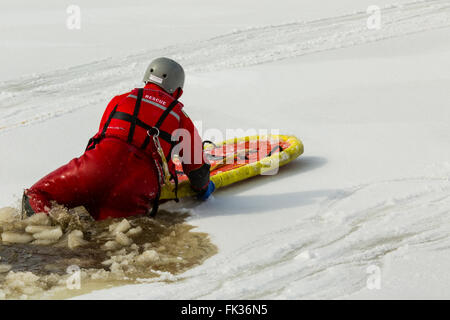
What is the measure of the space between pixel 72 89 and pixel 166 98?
4577mm

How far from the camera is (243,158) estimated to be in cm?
569

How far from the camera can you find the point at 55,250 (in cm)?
394

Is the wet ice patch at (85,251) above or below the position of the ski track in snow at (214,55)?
below

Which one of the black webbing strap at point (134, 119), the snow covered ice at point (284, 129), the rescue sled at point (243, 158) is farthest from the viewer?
the rescue sled at point (243, 158)

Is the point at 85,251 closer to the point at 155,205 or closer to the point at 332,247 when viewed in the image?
the point at 155,205

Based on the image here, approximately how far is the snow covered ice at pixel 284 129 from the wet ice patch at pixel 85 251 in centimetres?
2

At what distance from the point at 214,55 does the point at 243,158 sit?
4.54m

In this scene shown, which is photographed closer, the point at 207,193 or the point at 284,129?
the point at 207,193

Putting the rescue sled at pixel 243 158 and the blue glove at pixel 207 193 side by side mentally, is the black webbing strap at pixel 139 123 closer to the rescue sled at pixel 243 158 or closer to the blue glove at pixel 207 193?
the rescue sled at pixel 243 158

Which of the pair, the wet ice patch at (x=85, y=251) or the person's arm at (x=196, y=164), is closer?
the wet ice patch at (x=85, y=251)

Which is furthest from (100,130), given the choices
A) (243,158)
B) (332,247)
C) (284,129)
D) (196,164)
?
(284,129)

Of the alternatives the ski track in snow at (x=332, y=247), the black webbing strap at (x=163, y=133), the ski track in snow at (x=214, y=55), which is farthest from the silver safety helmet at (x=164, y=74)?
the ski track in snow at (x=214, y=55)

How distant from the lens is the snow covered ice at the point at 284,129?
3.58 meters

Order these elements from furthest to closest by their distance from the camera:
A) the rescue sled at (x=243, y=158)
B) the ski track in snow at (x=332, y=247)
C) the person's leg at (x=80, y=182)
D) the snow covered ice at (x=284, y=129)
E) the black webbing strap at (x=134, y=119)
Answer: the rescue sled at (x=243, y=158) < the black webbing strap at (x=134, y=119) < the person's leg at (x=80, y=182) < the snow covered ice at (x=284, y=129) < the ski track in snow at (x=332, y=247)
